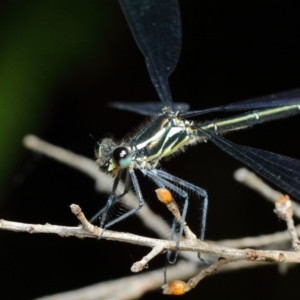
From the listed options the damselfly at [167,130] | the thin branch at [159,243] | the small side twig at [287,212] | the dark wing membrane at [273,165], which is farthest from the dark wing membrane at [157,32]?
the thin branch at [159,243]

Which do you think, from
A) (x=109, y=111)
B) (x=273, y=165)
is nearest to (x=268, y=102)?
(x=273, y=165)

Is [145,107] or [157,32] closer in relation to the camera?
[157,32]

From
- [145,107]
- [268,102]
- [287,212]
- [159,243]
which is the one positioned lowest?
A: [159,243]

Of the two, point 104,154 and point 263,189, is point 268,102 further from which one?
point 104,154

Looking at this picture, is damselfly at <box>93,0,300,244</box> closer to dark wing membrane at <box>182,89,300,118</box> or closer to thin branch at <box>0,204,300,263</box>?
dark wing membrane at <box>182,89,300,118</box>

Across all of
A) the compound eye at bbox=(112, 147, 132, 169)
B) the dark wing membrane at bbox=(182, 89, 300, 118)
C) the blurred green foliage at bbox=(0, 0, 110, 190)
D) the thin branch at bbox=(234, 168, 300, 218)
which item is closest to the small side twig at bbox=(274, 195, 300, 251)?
the thin branch at bbox=(234, 168, 300, 218)

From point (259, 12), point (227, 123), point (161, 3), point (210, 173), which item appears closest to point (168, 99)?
point (227, 123)

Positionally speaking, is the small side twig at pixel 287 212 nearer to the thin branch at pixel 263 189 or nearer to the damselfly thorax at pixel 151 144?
the thin branch at pixel 263 189
